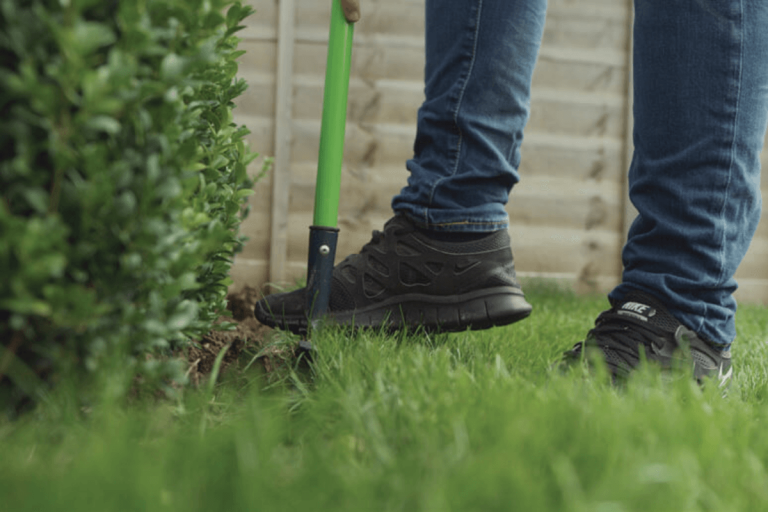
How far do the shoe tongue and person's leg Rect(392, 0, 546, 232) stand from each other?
35cm

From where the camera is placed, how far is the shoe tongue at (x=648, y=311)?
1097 millimetres

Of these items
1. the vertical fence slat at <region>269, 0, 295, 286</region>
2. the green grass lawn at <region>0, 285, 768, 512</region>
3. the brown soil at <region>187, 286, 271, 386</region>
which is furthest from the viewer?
the vertical fence slat at <region>269, 0, 295, 286</region>

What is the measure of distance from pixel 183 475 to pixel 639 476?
0.46 metres

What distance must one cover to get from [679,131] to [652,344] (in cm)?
43

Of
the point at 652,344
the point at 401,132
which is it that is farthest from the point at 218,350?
the point at 401,132

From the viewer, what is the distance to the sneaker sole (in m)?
1.27

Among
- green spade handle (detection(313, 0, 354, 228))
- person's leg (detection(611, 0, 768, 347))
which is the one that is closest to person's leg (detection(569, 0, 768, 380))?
person's leg (detection(611, 0, 768, 347))

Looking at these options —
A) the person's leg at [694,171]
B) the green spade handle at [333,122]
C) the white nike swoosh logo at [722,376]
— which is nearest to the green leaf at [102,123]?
the green spade handle at [333,122]

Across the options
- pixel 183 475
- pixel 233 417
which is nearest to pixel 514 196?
pixel 233 417

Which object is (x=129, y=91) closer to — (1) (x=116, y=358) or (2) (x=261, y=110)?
(1) (x=116, y=358)

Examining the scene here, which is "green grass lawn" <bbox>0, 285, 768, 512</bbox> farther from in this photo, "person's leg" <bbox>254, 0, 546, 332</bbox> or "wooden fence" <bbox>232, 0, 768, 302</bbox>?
"wooden fence" <bbox>232, 0, 768, 302</bbox>

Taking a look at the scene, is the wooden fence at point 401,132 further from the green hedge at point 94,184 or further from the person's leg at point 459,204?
the green hedge at point 94,184

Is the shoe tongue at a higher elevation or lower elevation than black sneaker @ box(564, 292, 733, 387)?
higher

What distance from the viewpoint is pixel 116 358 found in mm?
681
